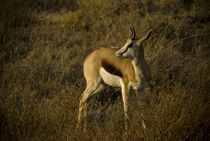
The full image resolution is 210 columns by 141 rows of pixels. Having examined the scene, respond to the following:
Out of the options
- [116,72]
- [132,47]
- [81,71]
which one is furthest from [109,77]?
[81,71]

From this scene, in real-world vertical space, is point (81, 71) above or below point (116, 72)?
below

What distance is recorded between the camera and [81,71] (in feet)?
16.4

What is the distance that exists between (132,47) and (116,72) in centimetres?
53

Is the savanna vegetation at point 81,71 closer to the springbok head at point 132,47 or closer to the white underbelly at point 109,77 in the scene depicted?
the white underbelly at point 109,77

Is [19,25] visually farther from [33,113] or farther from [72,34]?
[33,113]

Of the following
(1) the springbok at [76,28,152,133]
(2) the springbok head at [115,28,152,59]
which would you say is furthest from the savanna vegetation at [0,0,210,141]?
(2) the springbok head at [115,28,152,59]

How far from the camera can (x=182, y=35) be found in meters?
6.82

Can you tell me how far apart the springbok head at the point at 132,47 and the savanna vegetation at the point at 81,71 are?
1.78 feet

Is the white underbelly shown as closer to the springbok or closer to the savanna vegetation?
the springbok

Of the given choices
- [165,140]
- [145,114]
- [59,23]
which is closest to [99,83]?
[145,114]

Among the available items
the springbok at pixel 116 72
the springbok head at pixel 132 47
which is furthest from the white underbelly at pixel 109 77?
the springbok head at pixel 132 47

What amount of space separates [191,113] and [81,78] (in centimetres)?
272

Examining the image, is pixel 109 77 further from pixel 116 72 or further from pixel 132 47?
pixel 132 47

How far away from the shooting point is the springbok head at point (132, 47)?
294 centimetres
